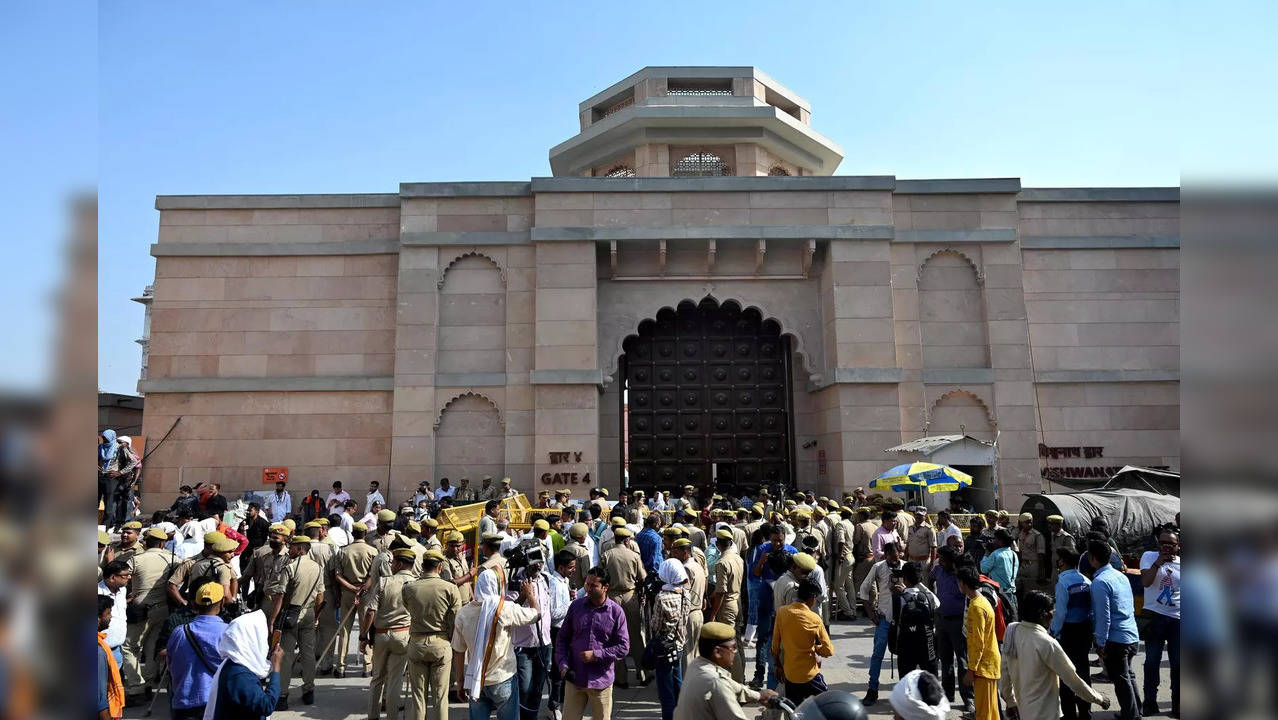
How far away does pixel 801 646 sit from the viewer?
586cm

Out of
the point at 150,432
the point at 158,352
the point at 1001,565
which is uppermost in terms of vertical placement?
the point at 158,352

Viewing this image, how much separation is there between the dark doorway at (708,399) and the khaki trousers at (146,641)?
12351 millimetres

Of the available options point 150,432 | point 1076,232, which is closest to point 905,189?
point 1076,232

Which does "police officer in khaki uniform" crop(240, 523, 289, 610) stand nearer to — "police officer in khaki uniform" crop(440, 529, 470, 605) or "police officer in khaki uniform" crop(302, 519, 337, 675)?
"police officer in khaki uniform" crop(302, 519, 337, 675)

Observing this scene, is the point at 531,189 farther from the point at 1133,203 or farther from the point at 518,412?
the point at 1133,203

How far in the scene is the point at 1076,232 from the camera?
1934cm

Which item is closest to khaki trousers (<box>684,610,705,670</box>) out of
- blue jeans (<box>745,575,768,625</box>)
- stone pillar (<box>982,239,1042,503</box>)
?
blue jeans (<box>745,575,768,625</box>)

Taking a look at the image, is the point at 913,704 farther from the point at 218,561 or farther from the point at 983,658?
the point at 218,561

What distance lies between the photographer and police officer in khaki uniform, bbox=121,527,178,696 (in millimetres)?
7570

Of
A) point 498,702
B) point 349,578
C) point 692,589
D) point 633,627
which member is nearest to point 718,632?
point 498,702

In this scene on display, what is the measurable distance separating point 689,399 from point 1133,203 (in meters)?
12.4

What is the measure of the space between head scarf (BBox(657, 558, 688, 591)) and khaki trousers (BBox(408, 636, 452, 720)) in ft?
6.35

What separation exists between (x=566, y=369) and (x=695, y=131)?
853cm

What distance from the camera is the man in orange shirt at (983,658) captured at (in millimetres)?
5883
